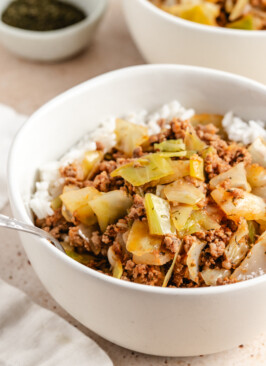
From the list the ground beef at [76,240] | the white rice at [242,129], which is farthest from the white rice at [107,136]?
the ground beef at [76,240]

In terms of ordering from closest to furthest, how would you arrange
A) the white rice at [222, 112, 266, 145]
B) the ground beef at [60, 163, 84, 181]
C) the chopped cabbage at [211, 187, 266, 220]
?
the chopped cabbage at [211, 187, 266, 220], the ground beef at [60, 163, 84, 181], the white rice at [222, 112, 266, 145]

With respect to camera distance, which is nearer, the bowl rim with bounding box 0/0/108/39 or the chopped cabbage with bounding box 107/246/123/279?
the chopped cabbage with bounding box 107/246/123/279

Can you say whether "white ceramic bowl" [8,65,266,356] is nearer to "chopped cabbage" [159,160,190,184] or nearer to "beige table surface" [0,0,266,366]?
"beige table surface" [0,0,266,366]

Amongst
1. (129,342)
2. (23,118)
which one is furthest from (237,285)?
(23,118)

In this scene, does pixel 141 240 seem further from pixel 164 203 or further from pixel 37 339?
pixel 37 339

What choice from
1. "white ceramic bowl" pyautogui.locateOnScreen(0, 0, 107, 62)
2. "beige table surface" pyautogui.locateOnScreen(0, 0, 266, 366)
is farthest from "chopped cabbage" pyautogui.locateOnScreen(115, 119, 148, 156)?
"white ceramic bowl" pyautogui.locateOnScreen(0, 0, 107, 62)

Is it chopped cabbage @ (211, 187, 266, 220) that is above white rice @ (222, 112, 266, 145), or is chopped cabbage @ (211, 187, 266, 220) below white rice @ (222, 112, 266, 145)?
above
